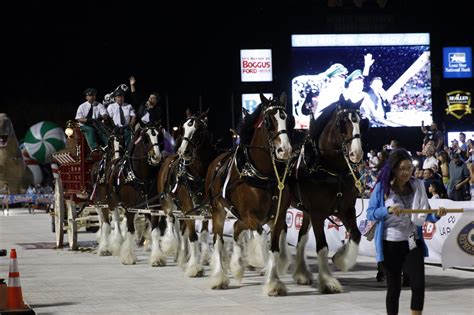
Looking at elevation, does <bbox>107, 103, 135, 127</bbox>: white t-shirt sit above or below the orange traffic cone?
above

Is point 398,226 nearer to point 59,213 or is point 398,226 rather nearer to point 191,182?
point 191,182

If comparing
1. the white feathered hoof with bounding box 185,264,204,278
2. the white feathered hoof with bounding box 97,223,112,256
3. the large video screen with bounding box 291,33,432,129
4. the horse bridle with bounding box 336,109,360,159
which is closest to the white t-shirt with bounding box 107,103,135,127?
the white feathered hoof with bounding box 97,223,112,256

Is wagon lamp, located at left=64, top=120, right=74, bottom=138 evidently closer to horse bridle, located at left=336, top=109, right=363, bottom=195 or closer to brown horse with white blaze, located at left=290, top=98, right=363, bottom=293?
brown horse with white blaze, located at left=290, top=98, right=363, bottom=293

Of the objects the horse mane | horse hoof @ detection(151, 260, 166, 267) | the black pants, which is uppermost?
the horse mane

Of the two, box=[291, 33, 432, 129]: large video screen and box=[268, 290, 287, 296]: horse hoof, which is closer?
box=[268, 290, 287, 296]: horse hoof

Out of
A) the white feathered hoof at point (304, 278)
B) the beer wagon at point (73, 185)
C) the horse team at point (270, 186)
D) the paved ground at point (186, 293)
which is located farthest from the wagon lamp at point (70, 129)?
the white feathered hoof at point (304, 278)

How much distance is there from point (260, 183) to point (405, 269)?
13.9ft

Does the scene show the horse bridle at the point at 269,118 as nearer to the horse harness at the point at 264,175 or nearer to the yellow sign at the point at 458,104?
the horse harness at the point at 264,175

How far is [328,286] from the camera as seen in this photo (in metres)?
12.2

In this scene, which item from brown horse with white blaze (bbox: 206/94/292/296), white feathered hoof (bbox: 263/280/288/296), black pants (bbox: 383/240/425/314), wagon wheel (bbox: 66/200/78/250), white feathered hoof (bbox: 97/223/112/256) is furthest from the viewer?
wagon wheel (bbox: 66/200/78/250)

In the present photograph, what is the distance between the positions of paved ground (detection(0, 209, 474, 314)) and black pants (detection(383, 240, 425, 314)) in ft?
6.29

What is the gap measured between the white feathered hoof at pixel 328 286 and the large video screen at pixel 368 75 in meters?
34.2

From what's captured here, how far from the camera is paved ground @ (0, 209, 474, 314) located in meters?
11.0

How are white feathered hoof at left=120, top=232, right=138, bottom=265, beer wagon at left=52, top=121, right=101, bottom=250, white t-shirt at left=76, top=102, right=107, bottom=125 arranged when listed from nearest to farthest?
white feathered hoof at left=120, top=232, right=138, bottom=265 → beer wagon at left=52, top=121, right=101, bottom=250 → white t-shirt at left=76, top=102, right=107, bottom=125
